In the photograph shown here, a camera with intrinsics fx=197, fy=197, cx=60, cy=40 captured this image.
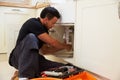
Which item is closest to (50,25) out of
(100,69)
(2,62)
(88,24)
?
(88,24)

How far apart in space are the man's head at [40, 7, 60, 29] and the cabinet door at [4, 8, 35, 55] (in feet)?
2.65

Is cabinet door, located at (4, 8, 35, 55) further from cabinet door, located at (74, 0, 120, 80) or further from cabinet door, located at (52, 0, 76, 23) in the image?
cabinet door, located at (74, 0, 120, 80)

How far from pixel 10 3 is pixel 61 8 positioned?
940 millimetres

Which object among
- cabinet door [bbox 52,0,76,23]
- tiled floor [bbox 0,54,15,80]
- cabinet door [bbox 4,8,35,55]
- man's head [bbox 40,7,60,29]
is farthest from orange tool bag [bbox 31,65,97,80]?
cabinet door [bbox 4,8,35,55]

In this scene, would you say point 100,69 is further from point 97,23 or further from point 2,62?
point 2,62

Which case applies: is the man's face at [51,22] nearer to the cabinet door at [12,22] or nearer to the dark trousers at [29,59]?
the dark trousers at [29,59]

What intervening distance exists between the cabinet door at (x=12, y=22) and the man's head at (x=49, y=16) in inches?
31.8

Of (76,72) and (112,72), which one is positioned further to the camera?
(76,72)

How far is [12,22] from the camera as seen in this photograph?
2.74m

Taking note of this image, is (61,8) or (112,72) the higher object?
(61,8)

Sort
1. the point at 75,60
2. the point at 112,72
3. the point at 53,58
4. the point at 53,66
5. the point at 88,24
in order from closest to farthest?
the point at 112,72 < the point at 88,24 < the point at 75,60 < the point at 53,66 < the point at 53,58

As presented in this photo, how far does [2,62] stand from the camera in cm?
271

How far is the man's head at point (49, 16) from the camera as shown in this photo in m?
2.02

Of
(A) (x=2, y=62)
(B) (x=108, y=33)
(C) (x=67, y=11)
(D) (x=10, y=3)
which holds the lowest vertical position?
(A) (x=2, y=62)
